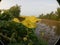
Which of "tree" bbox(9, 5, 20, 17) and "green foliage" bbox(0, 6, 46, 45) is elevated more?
"tree" bbox(9, 5, 20, 17)

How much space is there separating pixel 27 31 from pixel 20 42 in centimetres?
4

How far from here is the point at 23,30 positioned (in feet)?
1.52

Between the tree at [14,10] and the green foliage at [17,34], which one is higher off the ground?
the tree at [14,10]

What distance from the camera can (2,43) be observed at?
434 millimetres

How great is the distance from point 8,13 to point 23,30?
0.06 metres

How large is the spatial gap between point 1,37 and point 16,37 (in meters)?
0.04

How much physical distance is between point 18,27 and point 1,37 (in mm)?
48

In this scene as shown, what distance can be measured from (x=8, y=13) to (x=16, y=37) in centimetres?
7

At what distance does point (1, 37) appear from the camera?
1.49 feet

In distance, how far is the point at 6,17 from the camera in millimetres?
504

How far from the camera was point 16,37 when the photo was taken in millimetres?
458

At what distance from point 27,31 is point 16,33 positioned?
0.03m

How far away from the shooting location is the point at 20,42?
0.44 metres

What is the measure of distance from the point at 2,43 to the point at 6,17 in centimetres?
9
